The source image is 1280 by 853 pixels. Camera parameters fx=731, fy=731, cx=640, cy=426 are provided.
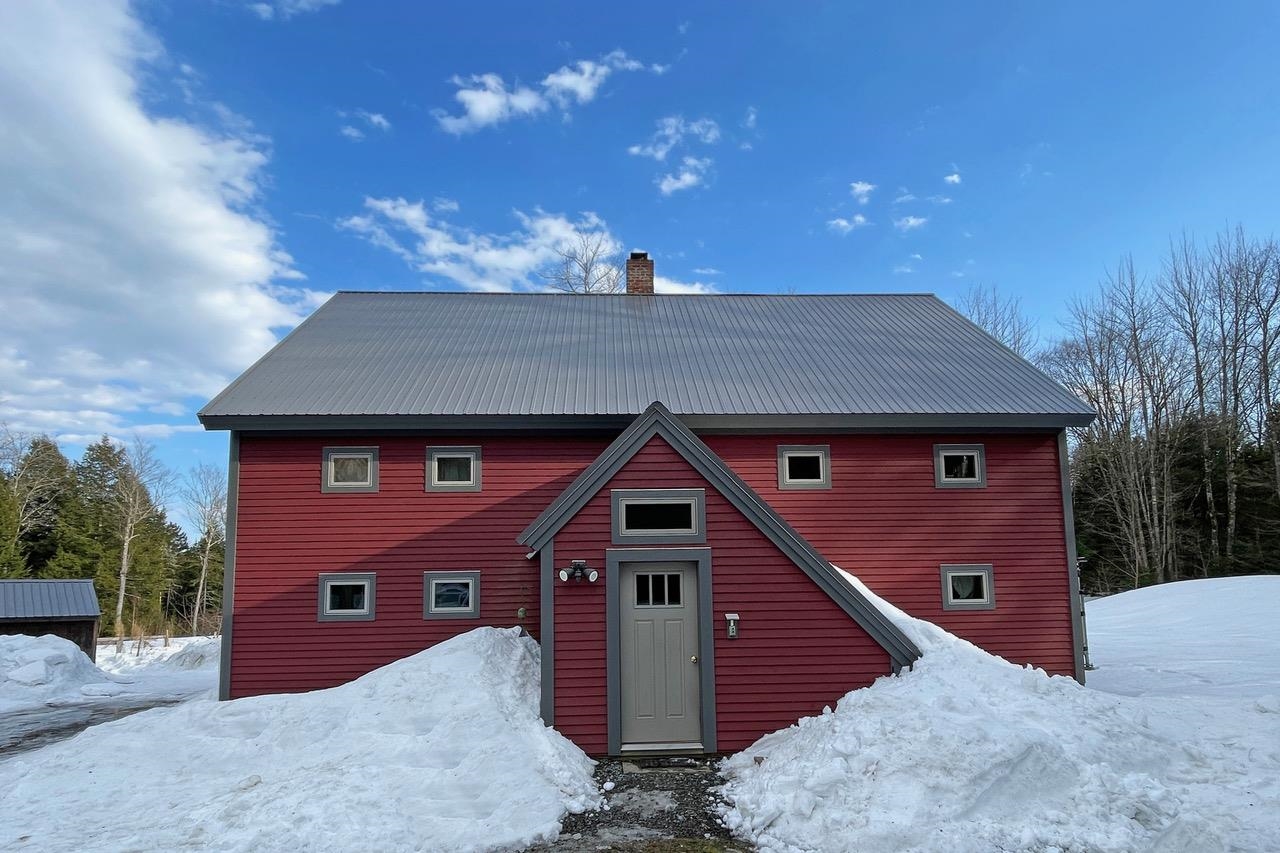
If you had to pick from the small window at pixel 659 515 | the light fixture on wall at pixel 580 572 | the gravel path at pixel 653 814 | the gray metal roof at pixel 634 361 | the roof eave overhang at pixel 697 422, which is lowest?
the gravel path at pixel 653 814

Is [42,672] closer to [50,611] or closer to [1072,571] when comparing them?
[50,611]

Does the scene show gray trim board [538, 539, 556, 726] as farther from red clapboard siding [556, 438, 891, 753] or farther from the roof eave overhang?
the roof eave overhang

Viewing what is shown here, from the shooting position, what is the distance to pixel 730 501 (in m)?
9.26

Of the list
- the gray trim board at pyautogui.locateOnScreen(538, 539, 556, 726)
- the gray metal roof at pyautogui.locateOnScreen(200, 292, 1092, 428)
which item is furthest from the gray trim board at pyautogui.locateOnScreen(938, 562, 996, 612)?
the gray trim board at pyautogui.locateOnScreen(538, 539, 556, 726)

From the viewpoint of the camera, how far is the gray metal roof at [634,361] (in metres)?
11.6

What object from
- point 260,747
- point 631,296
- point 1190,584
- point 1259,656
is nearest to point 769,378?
point 631,296

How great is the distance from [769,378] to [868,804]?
7615 mm

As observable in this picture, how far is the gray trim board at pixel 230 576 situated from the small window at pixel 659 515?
235 inches

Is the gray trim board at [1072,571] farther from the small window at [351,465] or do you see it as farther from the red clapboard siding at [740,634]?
the small window at [351,465]

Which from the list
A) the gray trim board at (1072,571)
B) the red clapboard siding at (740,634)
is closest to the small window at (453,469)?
the red clapboard siding at (740,634)

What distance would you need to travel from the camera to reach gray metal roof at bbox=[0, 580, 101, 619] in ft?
57.0

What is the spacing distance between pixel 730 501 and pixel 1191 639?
14112 millimetres

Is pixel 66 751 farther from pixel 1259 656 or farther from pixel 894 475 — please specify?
pixel 1259 656

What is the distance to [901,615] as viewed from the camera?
33.8ft
